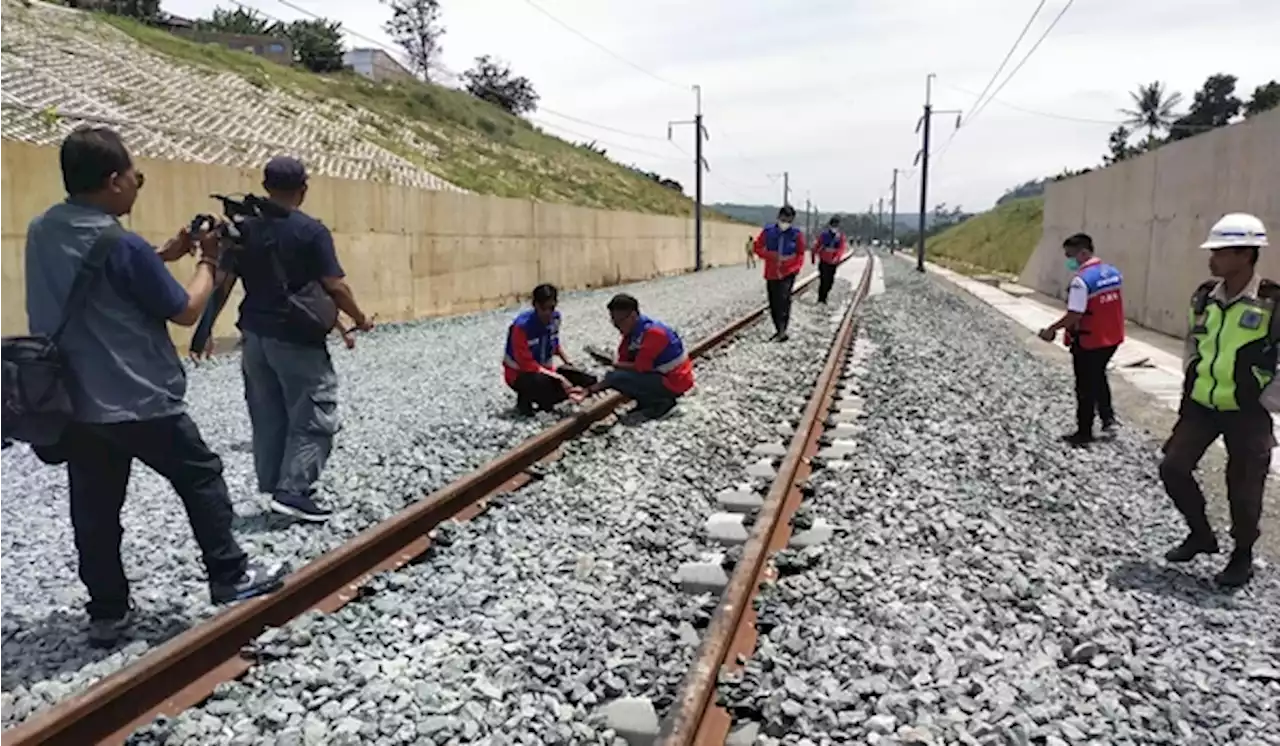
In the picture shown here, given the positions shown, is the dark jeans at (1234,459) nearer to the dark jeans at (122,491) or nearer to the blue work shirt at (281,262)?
the blue work shirt at (281,262)

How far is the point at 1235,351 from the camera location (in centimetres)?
465

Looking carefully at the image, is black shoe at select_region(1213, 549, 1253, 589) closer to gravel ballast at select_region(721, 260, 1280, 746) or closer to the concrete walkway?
gravel ballast at select_region(721, 260, 1280, 746)

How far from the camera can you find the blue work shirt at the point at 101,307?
3535mm

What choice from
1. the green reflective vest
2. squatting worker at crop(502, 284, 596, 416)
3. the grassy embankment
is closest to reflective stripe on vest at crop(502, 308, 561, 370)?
squatting worker at crop(502, 284, 596, 416)

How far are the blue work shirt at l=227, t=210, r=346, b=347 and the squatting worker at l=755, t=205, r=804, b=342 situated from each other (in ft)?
31.2

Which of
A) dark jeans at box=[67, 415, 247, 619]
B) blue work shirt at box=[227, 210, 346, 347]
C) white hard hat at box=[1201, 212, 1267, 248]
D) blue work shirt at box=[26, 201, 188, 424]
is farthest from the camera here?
blue work shirt at box=[227, 210, 346, 347]

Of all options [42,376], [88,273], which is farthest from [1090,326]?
[42,376]

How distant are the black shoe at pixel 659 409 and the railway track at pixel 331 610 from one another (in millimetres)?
2112

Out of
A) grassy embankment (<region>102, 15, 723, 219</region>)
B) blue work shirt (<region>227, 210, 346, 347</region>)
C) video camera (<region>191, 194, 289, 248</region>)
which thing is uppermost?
grassy embankment (<region>102, 15, 723, 219</region>)

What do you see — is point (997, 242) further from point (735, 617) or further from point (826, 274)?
point (735, 617)

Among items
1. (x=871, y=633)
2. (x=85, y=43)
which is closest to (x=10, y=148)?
(x=871, y=633)

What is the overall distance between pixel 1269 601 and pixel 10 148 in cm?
1170

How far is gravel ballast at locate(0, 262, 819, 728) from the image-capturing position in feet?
12.8

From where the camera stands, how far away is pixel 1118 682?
357 centimetres
